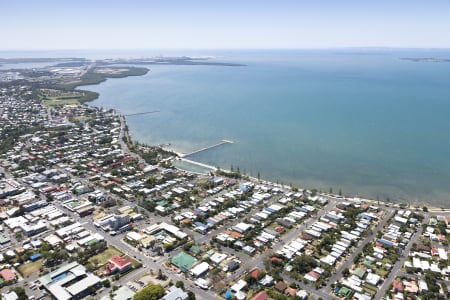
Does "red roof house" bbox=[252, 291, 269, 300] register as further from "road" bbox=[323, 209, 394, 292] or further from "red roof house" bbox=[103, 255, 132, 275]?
"red roof house" bbox=[103, 255, 132, 275]

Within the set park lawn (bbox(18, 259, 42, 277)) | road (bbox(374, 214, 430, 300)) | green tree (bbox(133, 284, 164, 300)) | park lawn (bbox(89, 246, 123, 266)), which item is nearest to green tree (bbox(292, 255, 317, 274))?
road (bbox(374, 214, 430, 300))

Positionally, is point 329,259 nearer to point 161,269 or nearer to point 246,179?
point 161,269

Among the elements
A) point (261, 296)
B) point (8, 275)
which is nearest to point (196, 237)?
point (261, 296)

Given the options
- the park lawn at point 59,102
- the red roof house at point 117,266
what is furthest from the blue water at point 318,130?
the red roof house at point 117,266

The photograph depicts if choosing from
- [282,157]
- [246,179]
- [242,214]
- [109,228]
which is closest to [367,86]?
[282,157]

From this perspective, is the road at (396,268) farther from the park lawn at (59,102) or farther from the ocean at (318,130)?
the park lawn at (59,102)

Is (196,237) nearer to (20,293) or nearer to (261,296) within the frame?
(261,296)
